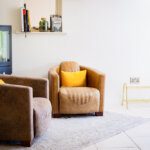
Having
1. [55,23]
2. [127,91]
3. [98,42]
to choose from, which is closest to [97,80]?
[98,42]

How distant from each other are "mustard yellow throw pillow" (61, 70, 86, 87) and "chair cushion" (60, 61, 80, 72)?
0.41 ft

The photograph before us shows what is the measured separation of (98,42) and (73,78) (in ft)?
2.86

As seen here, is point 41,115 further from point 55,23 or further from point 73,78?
point 55,23

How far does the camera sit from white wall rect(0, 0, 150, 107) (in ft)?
15.9

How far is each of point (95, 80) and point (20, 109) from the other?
1.64 meters

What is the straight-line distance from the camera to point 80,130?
3.77m

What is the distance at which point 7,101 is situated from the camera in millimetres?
3139

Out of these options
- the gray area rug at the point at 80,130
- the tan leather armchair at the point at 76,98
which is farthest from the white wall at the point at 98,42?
the gray area rug at the point at 80,130

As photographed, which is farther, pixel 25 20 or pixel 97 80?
pixel 25 20

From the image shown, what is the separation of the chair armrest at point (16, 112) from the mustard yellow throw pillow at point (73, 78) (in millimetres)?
1480

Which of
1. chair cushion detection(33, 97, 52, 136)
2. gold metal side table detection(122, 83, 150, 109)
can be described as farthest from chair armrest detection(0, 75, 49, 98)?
gold metal side table detection(122, 83, 150, 109)

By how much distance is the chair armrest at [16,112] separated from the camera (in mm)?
3129

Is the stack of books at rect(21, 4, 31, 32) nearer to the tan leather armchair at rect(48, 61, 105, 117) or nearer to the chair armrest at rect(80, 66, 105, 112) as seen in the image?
the tan leather armchair at rect(48, 61, 105, 117)

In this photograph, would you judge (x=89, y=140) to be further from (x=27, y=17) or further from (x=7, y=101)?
(x=27, y=17)
